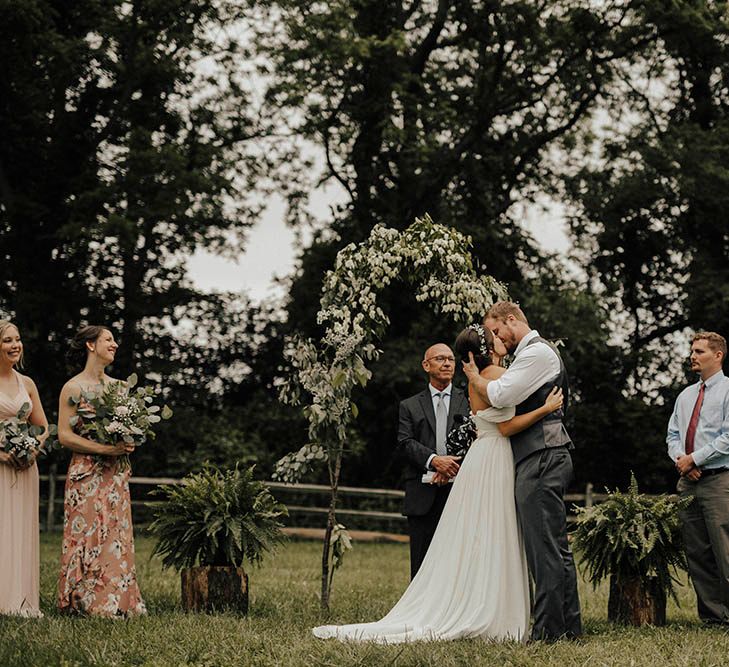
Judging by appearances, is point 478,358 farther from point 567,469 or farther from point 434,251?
point 434,251

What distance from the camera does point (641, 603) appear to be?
8.55 meters

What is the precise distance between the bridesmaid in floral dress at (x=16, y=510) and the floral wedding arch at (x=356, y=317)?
1987 mm

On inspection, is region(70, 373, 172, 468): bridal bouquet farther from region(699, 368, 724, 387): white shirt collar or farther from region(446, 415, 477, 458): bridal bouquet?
region(699, 368, 724, 387): white shirt collar

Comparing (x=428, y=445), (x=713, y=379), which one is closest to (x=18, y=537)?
(x=428, y=445)

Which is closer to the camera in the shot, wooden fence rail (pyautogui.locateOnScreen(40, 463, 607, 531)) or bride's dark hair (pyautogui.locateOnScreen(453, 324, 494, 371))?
bride's dark hair (pyautogui.locateOnScreen(453, 324, 494, 371))

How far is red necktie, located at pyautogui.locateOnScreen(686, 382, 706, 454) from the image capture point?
28.7 ft

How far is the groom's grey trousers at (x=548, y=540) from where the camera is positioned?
7.16 meters

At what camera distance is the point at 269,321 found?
25172mm

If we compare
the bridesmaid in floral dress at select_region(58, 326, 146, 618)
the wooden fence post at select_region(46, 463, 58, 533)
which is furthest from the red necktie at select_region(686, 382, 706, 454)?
the wooden fence post at select_region(46, 463, 58, 533)

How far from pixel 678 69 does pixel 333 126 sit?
7.59m

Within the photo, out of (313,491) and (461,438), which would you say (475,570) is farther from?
(313,491)

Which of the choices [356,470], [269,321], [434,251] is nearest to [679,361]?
[356,470]

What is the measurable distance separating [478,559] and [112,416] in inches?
125

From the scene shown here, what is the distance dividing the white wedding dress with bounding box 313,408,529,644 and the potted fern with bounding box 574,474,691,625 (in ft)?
4.73
